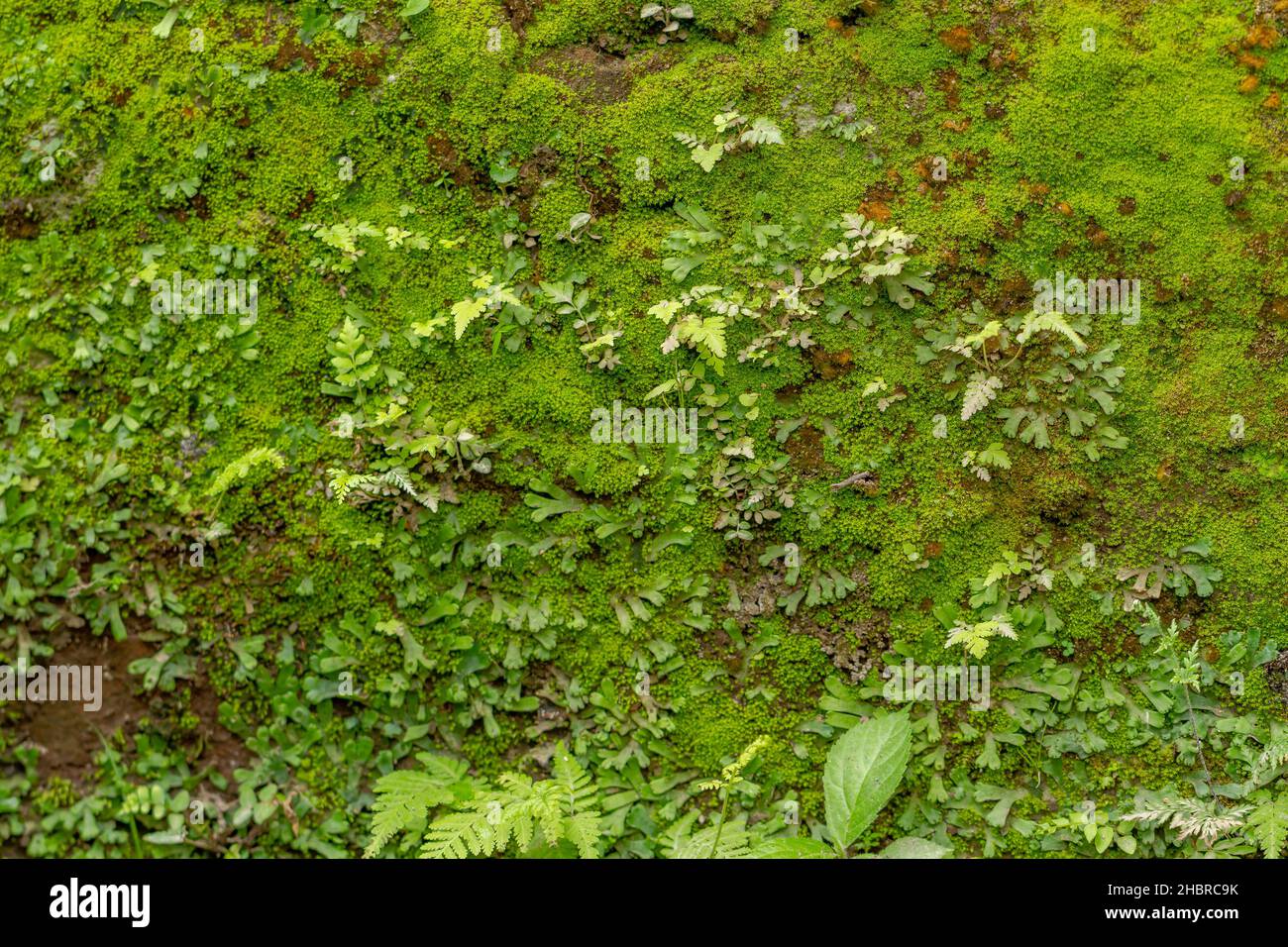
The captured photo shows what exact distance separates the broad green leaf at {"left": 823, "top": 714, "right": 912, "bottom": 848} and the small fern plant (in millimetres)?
1199

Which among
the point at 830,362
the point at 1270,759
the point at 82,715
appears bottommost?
the point at 1270,759

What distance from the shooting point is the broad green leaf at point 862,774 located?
185 inches

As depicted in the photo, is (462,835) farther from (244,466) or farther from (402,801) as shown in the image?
(244,466)

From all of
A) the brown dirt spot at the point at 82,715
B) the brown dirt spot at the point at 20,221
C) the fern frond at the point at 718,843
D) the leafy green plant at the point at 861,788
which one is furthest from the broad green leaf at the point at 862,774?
the brown dirt spot at the point at 20,221

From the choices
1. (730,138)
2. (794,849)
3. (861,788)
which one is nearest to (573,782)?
(794,849)

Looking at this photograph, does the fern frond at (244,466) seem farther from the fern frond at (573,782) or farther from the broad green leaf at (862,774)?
the broad green leaf at (862,774)

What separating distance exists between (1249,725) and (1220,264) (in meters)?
2.61

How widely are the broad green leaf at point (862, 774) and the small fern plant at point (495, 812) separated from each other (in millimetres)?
1199

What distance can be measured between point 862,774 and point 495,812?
1828 mm

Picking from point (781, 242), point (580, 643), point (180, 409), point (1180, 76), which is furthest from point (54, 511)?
point (1180, 76)

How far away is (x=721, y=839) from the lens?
16.1 ft

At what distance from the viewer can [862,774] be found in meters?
4.74

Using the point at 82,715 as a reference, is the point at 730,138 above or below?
above

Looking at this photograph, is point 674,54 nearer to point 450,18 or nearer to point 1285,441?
point 450,18
